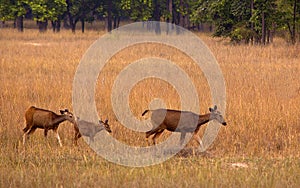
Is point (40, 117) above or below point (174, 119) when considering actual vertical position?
below

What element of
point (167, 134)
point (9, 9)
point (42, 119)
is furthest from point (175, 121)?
point (9, 9)

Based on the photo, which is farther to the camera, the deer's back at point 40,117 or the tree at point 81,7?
the tree at point 81,7

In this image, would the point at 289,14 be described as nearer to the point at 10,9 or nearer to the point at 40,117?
the point at 40,117

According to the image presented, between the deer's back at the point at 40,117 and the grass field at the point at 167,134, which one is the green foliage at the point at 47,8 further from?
the deer's back at the point at 40,117

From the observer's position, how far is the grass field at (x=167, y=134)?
275 inches

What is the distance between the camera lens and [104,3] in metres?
56.3

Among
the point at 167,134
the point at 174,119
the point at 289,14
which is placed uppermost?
the point at 289,14

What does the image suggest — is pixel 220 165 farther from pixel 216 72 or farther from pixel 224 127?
pixel 216 72

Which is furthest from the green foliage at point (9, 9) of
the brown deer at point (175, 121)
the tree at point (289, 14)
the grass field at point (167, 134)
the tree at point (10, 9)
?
the brown deer at point (175, 121)

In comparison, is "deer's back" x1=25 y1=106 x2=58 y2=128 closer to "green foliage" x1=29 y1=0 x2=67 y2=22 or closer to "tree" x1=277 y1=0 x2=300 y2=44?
"tree" x1=277 y1=0 x2=300 y2=44

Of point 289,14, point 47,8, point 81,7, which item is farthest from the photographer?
point 81,7

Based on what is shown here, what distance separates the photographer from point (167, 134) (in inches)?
396

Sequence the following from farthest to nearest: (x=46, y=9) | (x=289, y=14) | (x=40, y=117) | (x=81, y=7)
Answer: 1. (x=81, y=7)
2. (x=46, y=9)
3. (x=289, y=14)
4. (x=40, y=117)

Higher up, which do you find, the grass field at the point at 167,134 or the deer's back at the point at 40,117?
the deer's back at the point at 40,117
